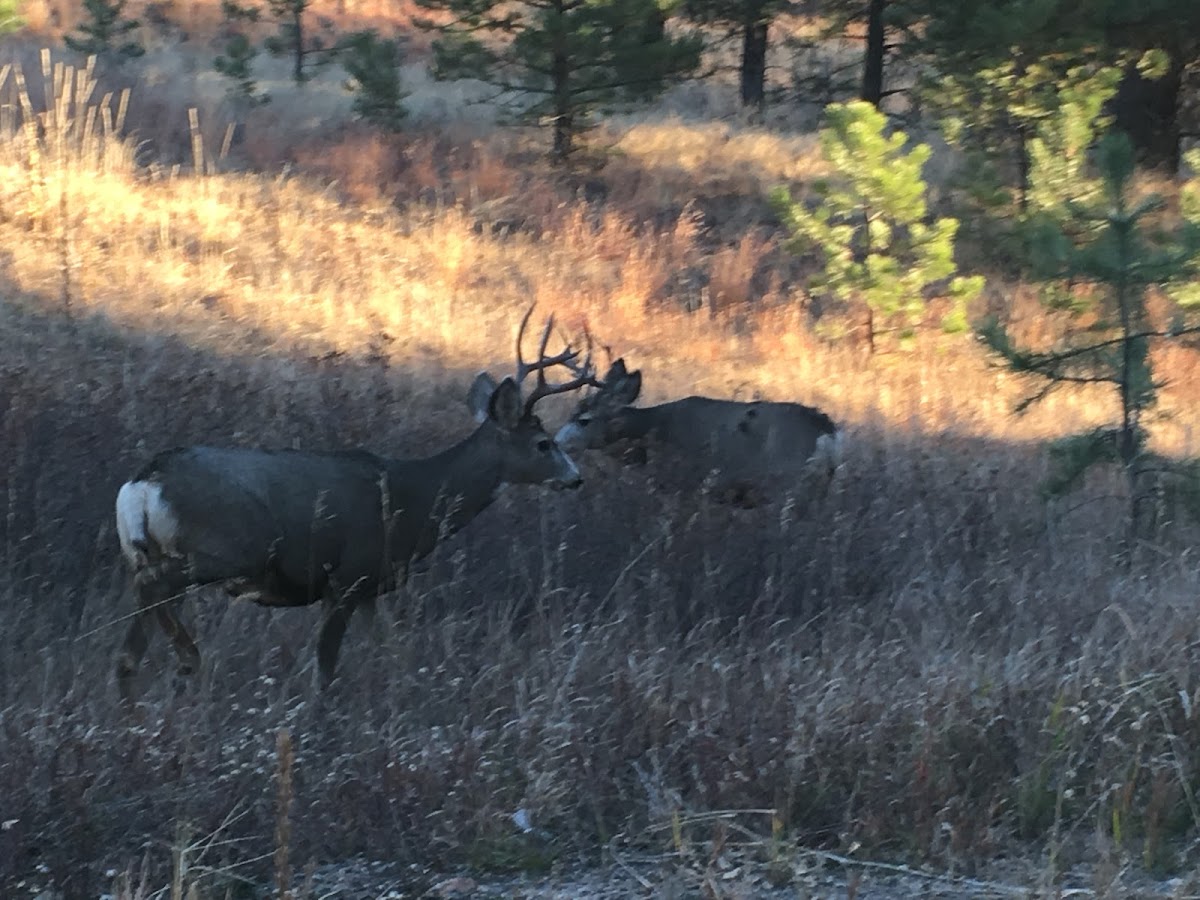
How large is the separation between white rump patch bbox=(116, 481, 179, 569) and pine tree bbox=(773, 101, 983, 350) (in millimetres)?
9201

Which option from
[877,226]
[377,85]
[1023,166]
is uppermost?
[377,85]

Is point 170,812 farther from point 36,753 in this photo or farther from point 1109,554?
point 1109,554

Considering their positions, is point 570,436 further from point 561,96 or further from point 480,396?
point 561,96

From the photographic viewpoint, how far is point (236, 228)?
1182 centimetres

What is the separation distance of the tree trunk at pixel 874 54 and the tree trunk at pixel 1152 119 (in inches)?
149

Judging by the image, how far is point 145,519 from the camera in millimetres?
5395

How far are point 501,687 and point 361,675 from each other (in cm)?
69

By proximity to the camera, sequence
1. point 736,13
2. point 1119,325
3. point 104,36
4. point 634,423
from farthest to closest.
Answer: point 104,36 → point 736,13 → point 634,423 → point 1119,325

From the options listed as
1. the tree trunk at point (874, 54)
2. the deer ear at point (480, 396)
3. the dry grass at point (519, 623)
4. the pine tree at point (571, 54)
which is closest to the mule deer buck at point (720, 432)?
the dry grass at point (519, 623)

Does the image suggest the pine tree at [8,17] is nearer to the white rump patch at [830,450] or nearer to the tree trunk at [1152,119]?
the white rump patch at [830,450]

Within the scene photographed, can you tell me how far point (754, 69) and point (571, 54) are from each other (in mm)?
7163

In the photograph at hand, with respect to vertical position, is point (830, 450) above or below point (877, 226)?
below

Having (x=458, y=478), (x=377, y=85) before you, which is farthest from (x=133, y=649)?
(x=377, y=85)

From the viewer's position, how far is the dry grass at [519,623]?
4.00 metres
